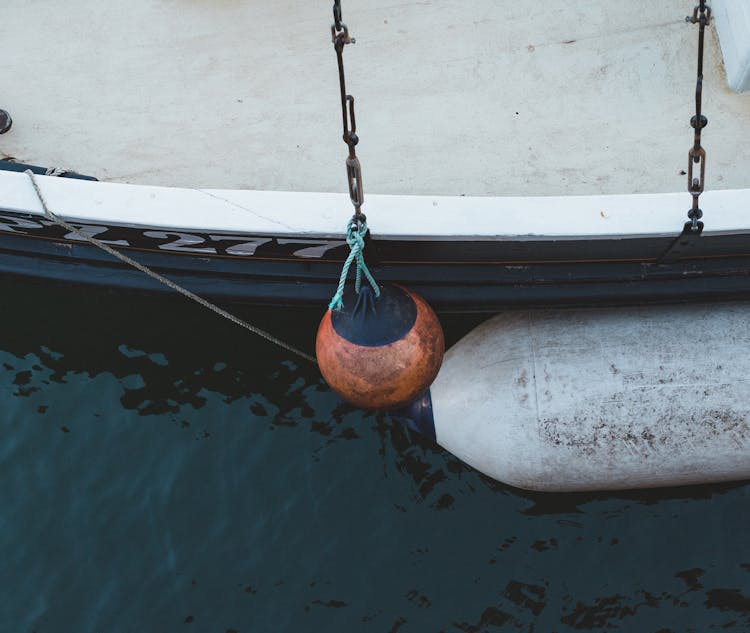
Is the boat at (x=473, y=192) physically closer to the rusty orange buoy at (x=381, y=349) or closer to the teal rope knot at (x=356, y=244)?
the teal rope knot at (x=356, y=244)

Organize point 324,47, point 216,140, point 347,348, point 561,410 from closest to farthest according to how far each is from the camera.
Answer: point 347,348
point 561,410
point 216,140
point 324,47

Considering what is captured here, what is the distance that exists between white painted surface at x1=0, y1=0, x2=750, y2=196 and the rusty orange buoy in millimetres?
722

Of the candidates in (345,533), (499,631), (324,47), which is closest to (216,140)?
(324,47)

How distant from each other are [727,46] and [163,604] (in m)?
3.94

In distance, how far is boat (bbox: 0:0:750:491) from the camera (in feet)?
12.6

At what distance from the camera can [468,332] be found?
477 cm

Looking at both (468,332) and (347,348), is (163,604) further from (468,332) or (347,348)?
(468,332)

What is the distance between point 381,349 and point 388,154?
1171 mm

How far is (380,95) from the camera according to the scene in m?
4.62

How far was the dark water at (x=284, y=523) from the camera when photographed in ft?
14.2

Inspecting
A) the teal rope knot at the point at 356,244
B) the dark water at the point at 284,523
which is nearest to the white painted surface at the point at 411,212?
the teal rope knot at the point at 356,244

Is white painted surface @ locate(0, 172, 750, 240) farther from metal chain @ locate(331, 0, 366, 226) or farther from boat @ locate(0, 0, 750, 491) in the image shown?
metal chain @ locate(331, 0, 366, 226)

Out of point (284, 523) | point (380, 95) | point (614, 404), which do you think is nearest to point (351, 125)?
point (380, 95)

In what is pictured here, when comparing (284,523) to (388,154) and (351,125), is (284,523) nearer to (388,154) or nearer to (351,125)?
(388,154)
